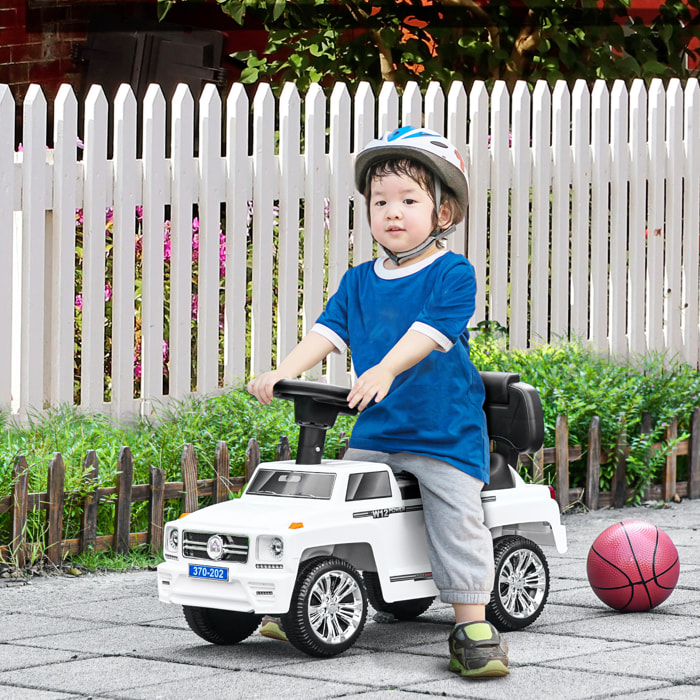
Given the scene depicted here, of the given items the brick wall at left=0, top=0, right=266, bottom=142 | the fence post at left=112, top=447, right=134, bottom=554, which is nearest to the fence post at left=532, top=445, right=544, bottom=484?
the fence post at left=112, top=447, right=134, bottom=554

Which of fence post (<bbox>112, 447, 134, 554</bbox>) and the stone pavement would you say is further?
fence post (<bbox>112, 447, 134, 554</bbox>)

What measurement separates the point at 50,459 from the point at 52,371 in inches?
41.4

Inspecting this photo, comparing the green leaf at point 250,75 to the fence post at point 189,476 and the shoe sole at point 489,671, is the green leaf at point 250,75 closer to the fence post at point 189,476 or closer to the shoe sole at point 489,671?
the fence post at point 189,476

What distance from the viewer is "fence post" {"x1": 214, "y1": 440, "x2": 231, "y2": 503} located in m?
6.11

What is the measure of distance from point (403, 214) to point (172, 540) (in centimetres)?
122

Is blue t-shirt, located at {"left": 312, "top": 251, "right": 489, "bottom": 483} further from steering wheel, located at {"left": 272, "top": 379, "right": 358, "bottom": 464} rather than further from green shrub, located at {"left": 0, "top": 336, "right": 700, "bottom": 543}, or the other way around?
green shrub, located at {"left": 0, "top": 336, "right": 700, "bottom": 543}

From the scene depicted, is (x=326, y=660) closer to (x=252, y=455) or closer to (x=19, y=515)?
(x=19, y=515)

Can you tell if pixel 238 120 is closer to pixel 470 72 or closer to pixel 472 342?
pixel 472 342

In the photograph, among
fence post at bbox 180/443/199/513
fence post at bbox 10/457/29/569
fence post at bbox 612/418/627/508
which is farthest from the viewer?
fence post at bbox 612/418/627/508

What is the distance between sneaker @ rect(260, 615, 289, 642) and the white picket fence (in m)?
2.53

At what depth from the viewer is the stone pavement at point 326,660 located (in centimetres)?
390

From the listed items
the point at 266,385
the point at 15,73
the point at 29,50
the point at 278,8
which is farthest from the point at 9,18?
the point at 266,385

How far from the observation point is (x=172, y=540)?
4.38 meters

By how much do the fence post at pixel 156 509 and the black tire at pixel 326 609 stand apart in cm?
175
